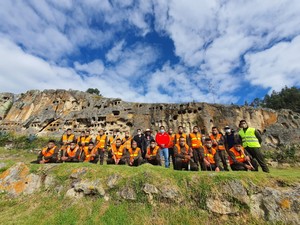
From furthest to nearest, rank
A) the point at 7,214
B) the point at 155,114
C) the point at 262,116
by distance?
the point at 155,114 → the point at 262,116 → the point at 7,214

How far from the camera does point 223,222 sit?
4965 mm

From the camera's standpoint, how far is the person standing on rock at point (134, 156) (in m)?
8.88

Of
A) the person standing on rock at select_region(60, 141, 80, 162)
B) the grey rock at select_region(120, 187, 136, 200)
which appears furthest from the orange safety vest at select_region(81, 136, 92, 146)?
the grey rock at select_region(120, 187, 136, 200)

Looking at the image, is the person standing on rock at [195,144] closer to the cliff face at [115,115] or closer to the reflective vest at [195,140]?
the reflective vest at [195,140]

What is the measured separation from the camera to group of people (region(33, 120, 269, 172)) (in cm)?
796

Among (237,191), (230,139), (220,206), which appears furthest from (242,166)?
(220,206)

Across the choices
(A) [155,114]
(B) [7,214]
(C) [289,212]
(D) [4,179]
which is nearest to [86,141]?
(D) [4,179]

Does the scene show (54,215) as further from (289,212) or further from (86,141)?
(289,212)

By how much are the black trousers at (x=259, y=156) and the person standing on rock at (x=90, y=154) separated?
7405 millimetres

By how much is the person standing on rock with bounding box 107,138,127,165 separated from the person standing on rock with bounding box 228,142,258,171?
4.83m

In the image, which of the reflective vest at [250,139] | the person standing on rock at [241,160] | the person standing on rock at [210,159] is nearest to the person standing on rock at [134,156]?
the person standing on rock at [210,159]

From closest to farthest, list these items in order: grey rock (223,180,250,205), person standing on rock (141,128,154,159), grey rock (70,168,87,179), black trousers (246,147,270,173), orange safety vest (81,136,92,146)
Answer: grey rock (223,180,250,205)
grey rock (70,168,87,179)
black trousers (246,147,270,173)
person standing on rock (141,128,154,159)
orange safety vest (81,136,92,146)

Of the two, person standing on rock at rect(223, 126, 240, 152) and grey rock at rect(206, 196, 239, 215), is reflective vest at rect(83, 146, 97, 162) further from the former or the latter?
person standing on rock at rect(223, 126, 240, 152)

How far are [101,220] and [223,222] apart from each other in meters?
3.30
